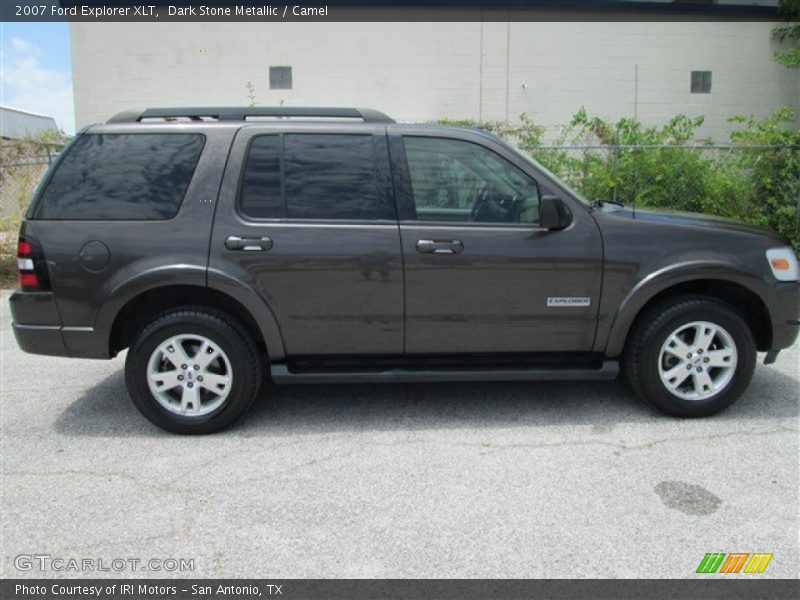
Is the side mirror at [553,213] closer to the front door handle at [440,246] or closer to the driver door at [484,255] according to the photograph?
the driver door at [484,255]

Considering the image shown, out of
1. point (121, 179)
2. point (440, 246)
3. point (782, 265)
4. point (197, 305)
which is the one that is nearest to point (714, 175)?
point (782, 265)

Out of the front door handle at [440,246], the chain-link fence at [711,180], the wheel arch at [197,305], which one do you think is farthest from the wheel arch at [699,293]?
the chain-link fence at [711,180]

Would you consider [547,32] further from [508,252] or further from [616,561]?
[616,561]

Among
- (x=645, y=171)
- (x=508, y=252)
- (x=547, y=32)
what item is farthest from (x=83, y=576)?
(x=547, y=32)

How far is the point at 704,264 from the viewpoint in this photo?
402cm

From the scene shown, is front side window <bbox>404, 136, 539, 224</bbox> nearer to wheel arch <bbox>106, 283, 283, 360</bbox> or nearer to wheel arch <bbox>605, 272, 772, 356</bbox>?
wheel arch <bbox>605, 272, 772, 356</bbox>

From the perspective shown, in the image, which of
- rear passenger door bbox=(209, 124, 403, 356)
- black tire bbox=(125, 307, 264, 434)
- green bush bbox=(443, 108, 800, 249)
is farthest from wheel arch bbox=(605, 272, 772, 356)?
green bush bbox=(443, 108, 800, 249)

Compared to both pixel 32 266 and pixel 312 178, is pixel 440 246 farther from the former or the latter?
pixel 32 266

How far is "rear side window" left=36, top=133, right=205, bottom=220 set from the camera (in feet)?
13.0

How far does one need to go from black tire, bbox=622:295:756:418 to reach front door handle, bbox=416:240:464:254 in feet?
4.20

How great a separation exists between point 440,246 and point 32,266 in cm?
245

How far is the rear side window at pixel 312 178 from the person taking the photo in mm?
4004

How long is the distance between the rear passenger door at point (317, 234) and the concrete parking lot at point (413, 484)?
704 mm
